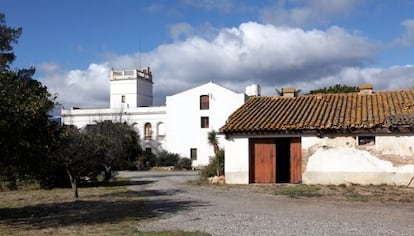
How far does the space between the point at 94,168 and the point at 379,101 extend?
52.4 feet

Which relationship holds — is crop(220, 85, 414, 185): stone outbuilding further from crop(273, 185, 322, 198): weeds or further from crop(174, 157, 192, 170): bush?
crop(174, 157, 192, 170): bush

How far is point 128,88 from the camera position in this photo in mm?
74375

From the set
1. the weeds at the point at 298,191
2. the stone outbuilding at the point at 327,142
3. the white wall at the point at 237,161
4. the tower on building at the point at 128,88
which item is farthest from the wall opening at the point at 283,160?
the tower on building at the point at 128,88

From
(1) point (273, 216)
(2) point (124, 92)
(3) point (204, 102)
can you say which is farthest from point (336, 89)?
(1) point (273, 216)

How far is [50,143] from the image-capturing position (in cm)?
1509

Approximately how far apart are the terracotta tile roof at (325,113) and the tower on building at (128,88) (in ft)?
145

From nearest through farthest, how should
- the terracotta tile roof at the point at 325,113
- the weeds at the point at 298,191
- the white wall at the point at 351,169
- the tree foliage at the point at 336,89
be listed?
1. the weeds at the point at 298,191
2. the white wall at the point at 351,169
3. the terracotta tile roof at the point at 325,113
4. the tree foliage at the point at 336,89

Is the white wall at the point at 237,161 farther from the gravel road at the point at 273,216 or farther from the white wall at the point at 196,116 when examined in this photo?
the white wall at the point at 196,116

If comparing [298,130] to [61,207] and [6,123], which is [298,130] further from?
[6,123]

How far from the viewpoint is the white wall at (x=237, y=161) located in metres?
26.4

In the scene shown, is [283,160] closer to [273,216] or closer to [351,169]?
[351,169]

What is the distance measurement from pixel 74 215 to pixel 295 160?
1330 centimetres

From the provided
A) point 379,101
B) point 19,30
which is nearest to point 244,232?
point 379,101

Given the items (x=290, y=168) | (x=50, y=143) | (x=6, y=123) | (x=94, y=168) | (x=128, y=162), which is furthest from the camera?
(x=128, y=162)
